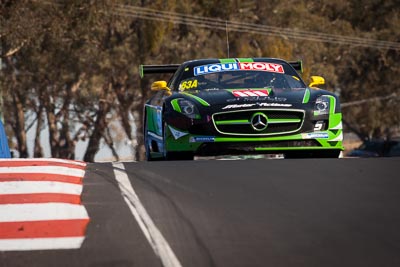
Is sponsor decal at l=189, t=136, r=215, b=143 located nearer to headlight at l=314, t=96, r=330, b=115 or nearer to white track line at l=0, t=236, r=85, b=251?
headlight at l=314, t=96, r=330, b=115

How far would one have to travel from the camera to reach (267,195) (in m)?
6.53

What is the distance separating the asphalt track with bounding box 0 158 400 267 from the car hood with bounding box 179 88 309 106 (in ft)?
4.65

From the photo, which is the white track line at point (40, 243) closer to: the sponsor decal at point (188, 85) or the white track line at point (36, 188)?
the white track line at point (36, 188)

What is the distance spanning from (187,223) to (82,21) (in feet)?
94.1

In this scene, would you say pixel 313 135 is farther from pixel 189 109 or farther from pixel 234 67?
pixel 234 67

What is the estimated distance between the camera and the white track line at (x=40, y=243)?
5086mm

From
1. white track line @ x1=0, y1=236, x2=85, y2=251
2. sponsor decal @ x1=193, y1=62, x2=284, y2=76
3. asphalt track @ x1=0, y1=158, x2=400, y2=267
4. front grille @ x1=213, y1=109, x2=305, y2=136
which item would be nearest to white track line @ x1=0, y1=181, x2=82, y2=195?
asphalt track @ x1=0, y1=158, x2=400, y2=267

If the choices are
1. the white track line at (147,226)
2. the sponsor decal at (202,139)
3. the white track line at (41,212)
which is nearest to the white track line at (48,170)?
the white track line at (147,226)

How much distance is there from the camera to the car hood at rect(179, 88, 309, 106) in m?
9.19

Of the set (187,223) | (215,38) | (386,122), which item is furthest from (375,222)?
(386,122)

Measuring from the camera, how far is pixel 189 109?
9.23 meters

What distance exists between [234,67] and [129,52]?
2969cm

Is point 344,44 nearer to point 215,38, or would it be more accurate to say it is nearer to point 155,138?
point 215,38

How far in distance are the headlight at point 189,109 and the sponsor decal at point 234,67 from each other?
1.49 meters
